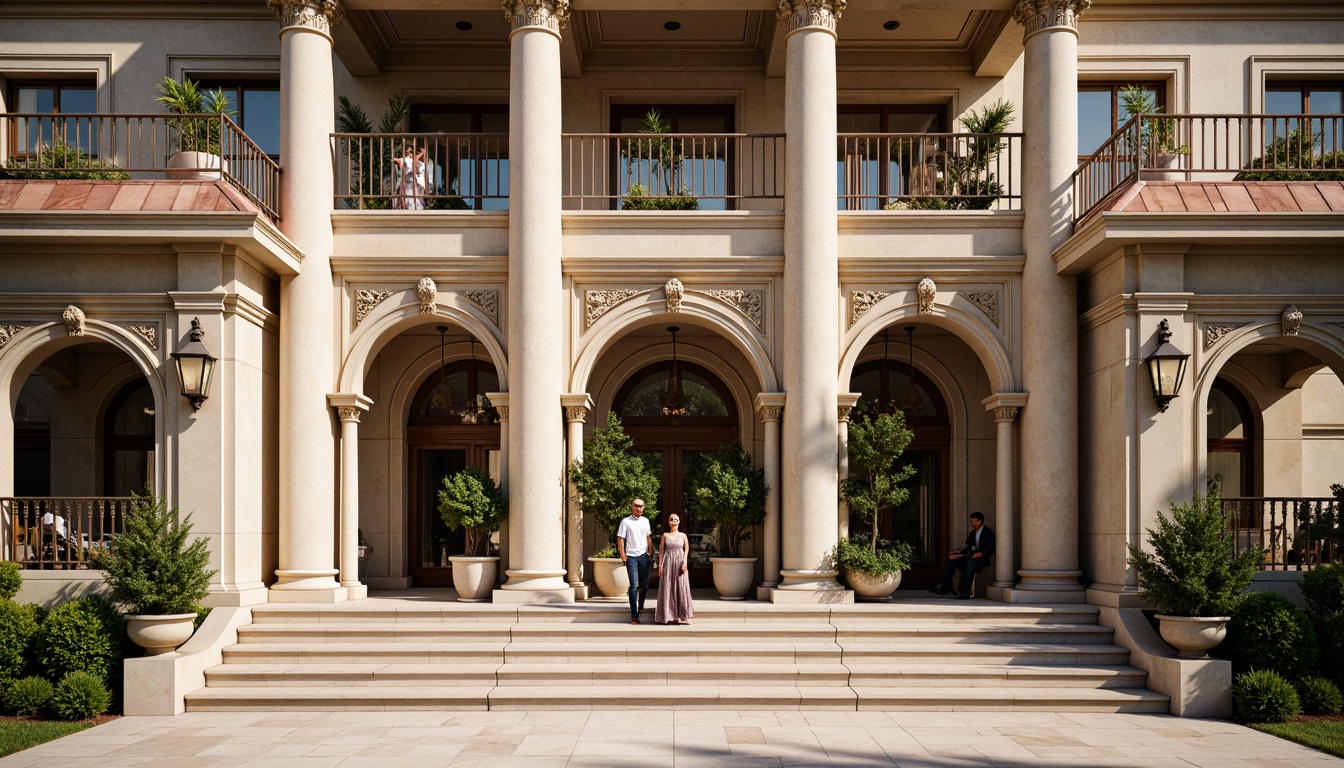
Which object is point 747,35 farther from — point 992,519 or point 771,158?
point 992,519

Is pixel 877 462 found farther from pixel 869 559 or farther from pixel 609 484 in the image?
pixel 609 484

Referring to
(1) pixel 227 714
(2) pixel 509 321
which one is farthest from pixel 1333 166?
(1) pixel 227 714

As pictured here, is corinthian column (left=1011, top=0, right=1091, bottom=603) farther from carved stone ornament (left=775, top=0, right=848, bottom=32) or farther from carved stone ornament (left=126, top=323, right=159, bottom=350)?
carved stone ornament (left=126, top=323, right=159, bottom=350)

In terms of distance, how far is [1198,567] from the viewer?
11172 millimetres

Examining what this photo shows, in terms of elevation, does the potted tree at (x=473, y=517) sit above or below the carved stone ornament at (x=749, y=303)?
below

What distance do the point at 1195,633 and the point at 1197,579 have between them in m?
0.57

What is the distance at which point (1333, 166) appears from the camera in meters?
14.2

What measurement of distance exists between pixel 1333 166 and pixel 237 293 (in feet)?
45.7

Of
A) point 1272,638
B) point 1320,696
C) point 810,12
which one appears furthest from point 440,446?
point 1320,696

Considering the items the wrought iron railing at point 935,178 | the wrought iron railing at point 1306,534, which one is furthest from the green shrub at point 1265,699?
the wrought iron railing at point 935,178

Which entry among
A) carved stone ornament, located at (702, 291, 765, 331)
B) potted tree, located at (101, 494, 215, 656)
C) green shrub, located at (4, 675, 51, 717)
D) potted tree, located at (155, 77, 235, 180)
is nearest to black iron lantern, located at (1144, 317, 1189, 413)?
carved stone ornament, located at (702, 291, 765, 331)

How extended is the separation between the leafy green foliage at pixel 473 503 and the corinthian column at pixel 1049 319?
22.3 feet

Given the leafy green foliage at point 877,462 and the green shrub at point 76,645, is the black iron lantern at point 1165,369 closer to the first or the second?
the leafy green foliage at point 877,462

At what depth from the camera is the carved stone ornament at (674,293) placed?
583 inches
